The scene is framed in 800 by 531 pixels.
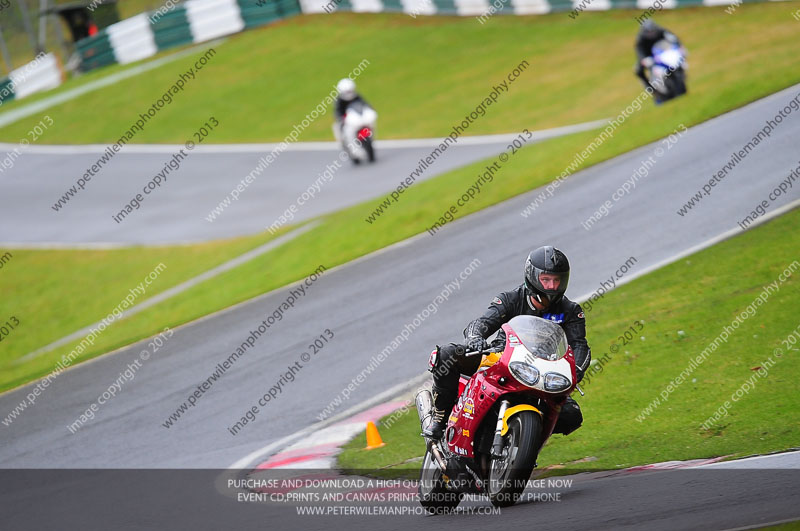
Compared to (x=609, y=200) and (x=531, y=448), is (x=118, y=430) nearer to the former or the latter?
(x=531, y=448)

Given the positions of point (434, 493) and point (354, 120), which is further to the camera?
point (354, 120)

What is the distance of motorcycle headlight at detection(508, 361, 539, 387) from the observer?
21.1ft

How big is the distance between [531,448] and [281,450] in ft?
13.8

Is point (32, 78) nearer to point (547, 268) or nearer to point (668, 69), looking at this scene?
point (668, 69)

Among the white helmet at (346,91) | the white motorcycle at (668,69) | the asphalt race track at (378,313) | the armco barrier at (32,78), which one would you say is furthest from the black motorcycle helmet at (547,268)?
the armco barrier at (32,78)

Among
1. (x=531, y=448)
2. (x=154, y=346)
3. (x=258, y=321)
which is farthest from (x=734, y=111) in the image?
(x=531, y=448)

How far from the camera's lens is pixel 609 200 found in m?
15.8

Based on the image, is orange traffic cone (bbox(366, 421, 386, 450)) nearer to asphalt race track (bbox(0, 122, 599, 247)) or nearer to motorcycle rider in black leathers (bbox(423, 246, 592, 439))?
motorcycle rider in black leathers (bbox(423, 246, 592, 439))

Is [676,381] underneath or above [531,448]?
underneath

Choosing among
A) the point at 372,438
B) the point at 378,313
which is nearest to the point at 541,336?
the point at 372,438

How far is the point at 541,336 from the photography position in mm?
6641

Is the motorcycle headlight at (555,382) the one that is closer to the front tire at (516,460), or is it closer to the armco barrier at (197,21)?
the front tire at (516,460)

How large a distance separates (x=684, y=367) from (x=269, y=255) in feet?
33.9

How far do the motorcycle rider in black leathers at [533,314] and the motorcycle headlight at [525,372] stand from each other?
384mm
